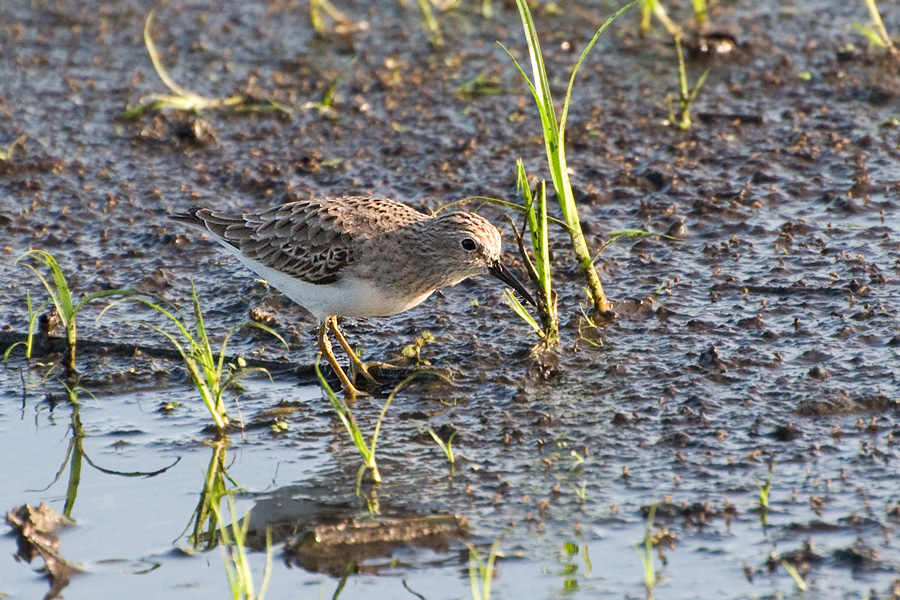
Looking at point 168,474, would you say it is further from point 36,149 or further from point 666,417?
point 36,149

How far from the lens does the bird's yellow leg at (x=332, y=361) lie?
710 cm

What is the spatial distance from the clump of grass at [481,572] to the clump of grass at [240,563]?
85 cm

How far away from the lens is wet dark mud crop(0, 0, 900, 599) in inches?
213

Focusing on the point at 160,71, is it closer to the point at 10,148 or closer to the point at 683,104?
the point at 10,148

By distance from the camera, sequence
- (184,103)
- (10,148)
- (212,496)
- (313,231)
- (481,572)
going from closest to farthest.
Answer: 1. (481,572)
2. (212,496)
3. (313,231)
4. (10,148)
5. (184,103)

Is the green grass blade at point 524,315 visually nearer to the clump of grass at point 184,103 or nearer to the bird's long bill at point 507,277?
the bird's long bill at point 507,277

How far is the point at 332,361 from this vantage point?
7195mm

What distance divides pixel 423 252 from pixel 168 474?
6.40 ft

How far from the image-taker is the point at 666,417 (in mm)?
6340

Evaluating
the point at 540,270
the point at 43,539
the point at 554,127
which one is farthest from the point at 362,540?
the point at 554,127

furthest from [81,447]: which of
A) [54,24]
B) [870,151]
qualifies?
[54,24]

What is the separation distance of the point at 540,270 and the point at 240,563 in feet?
9.06

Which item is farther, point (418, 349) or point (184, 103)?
point (184, 103)

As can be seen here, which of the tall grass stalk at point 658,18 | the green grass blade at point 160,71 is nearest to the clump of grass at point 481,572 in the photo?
the green grass blade at point 160,71
